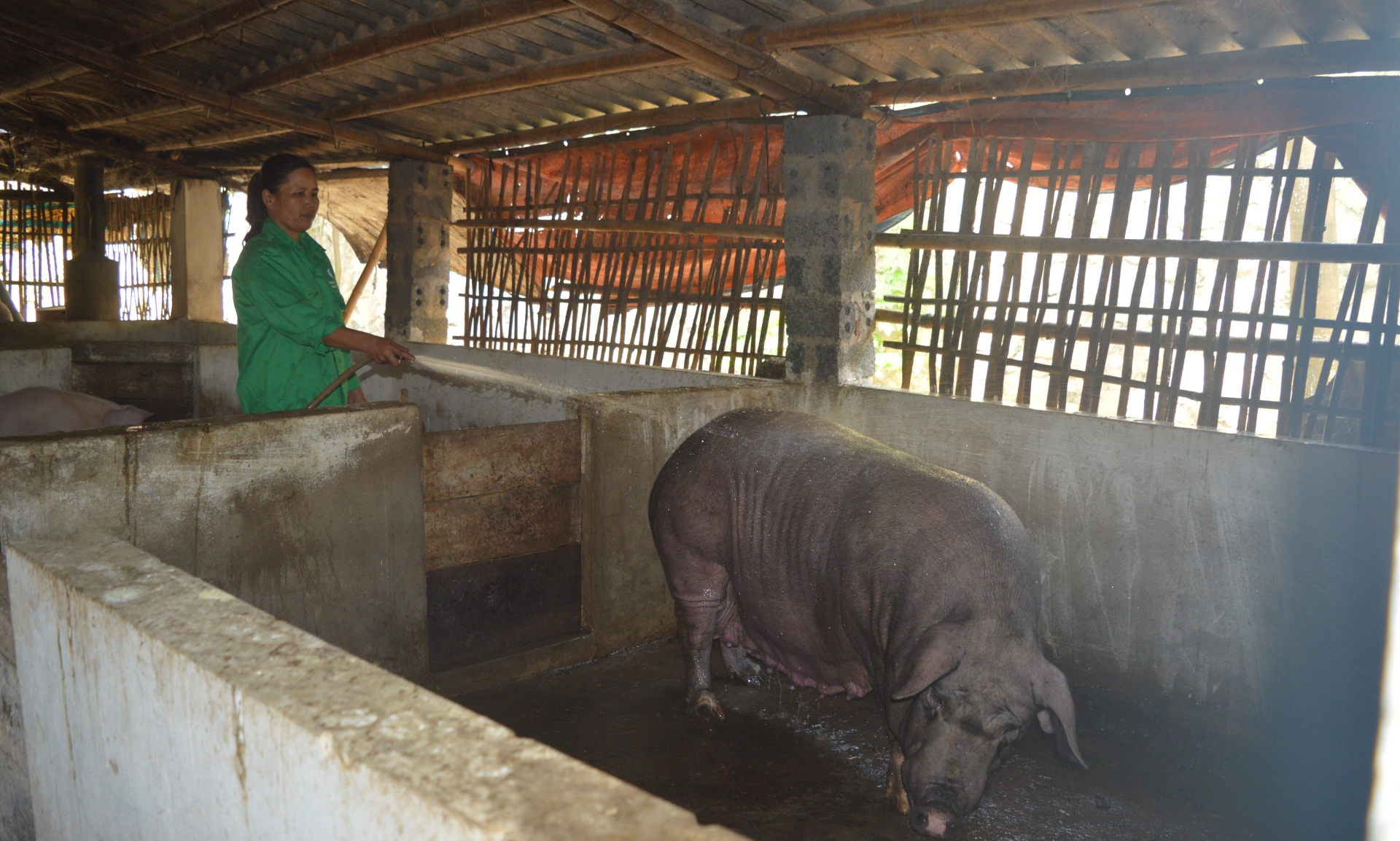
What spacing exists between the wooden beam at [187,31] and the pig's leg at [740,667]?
3.68 m

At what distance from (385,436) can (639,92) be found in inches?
132

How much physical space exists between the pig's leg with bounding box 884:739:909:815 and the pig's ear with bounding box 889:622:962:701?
381 millimetres

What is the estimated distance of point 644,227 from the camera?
21.0 feet

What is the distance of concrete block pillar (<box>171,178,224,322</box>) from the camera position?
10258mm

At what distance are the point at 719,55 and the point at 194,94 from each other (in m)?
3.87

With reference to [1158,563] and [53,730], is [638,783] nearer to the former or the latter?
[53,730]

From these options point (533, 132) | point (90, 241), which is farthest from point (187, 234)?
point (533, 132)

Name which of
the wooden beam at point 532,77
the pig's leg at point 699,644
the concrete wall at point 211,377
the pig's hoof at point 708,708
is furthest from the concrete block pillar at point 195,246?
the pig's hoof at point 708,708

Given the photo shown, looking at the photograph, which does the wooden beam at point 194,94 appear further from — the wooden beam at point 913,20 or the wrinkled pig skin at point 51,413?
the wooden beam at point 913,20

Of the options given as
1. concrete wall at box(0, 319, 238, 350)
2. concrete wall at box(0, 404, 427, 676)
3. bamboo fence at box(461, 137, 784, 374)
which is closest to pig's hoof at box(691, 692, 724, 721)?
concrete wall at box(0, 404, 427, 676)

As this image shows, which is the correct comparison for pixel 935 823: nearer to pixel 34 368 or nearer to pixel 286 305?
pixel 286 305

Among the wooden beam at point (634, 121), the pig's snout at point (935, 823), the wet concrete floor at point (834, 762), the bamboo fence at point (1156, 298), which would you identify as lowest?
the wet concrete floor at point (834, 762)

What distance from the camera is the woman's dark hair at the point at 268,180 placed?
3.54 meters

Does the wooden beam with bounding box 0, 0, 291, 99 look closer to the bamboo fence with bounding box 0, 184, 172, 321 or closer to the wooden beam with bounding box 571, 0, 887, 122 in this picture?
the wooden beam with bounding box 571, 0, 887, 122
